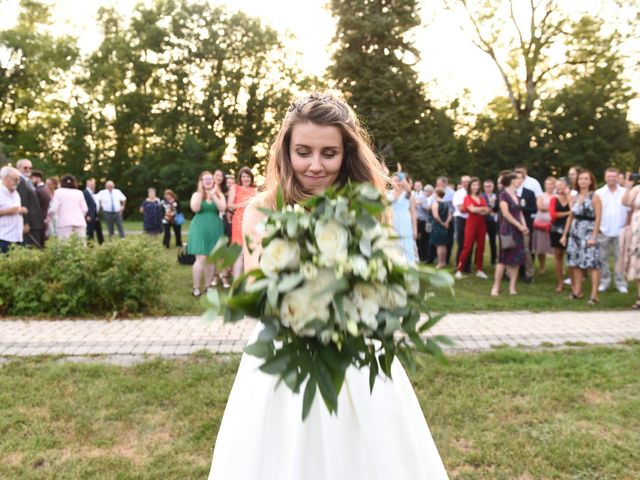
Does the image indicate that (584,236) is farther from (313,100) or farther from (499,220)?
(313,100)

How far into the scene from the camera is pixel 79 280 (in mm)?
7988

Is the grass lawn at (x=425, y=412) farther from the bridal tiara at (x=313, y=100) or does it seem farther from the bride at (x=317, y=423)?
the bridal tiara at (x=313, y=100)

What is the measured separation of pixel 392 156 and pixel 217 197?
22.6 metres

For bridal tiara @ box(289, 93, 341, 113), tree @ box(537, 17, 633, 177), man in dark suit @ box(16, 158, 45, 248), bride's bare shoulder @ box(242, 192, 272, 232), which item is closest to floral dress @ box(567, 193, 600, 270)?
bridal tiara @ box(289, 93, 341, 113)

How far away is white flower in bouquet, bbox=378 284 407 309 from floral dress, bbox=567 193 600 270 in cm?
862

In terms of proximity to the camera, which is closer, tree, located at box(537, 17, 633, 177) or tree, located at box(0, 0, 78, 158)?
tree, located at box(537, 17, 633, 177)

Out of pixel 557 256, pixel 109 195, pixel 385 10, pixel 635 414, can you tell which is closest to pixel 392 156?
pixel 385 10

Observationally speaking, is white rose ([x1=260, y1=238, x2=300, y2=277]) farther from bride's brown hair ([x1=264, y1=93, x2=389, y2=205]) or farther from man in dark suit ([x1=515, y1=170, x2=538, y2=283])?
man in dark suit ([x1=515, y1=170, x2=538, y2=283])

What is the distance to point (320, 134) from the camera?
2.66 m

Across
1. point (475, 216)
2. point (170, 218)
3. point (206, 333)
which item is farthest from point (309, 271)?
point (170, 218)

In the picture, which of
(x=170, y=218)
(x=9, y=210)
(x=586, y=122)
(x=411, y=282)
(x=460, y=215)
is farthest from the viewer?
(x=586, y=122)

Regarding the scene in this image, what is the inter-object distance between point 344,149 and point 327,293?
53.5 inches

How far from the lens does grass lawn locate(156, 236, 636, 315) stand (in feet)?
28.3

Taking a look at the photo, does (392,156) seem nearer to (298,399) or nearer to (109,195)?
(109,195)
